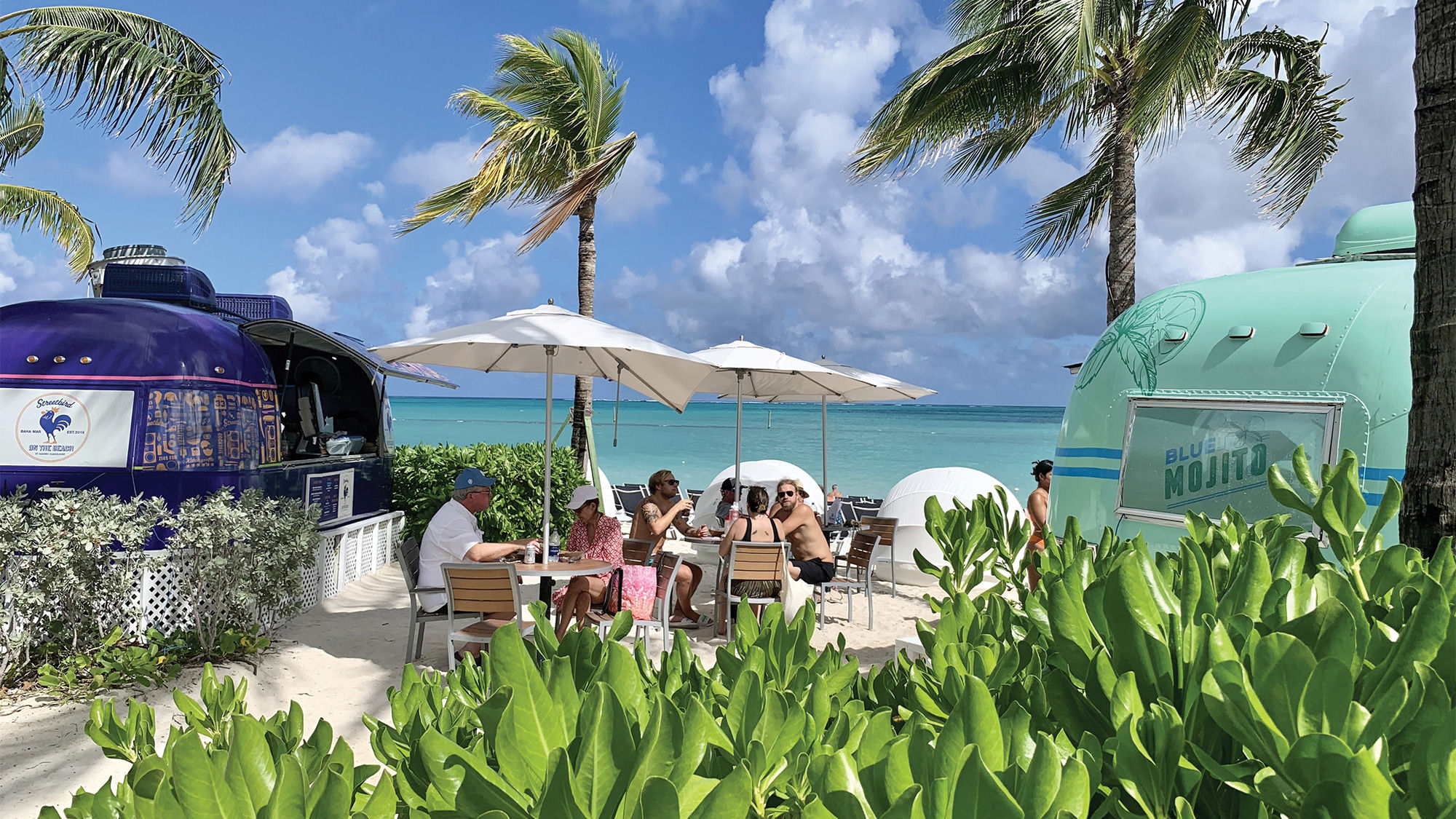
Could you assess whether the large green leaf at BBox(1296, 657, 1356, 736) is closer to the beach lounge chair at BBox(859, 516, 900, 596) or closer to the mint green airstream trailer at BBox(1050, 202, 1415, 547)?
the mint green airstream trailer at BBox(1050, 202, 1415, 547)

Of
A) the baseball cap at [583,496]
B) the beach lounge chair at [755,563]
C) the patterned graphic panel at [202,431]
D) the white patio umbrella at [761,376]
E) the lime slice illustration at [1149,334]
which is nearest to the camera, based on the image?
the lime slice illustration at [1149,334]

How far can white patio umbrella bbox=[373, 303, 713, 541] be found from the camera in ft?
23.7

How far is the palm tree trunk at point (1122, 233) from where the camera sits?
10250 mm

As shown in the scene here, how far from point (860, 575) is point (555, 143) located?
7422 millimetres

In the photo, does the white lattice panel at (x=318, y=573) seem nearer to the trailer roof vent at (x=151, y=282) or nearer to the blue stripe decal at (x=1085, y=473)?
the trailer roof vent at (x=151, y=282)

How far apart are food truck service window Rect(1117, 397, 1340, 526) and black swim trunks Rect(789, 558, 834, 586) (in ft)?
10.3

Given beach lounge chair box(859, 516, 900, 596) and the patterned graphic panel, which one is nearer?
the patterned graphic panel

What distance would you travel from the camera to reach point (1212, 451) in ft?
17.7

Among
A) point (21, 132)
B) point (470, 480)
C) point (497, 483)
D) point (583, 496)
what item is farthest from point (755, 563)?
point (21, 132)

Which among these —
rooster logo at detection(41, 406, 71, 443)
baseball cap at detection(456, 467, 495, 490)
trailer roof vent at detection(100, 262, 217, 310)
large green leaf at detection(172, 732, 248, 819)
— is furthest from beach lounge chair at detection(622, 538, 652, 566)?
large green leaf at detection(172, 732, 248, 819)

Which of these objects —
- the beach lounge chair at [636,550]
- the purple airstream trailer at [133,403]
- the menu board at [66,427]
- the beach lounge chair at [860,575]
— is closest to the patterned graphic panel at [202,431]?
the purple airstream trailer at [133,403]

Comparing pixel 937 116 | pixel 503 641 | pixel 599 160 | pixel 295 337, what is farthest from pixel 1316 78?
pixel 503 641

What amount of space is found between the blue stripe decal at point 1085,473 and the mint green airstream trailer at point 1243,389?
0.01m

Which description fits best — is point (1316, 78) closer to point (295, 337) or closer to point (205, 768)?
point (295, 337)
